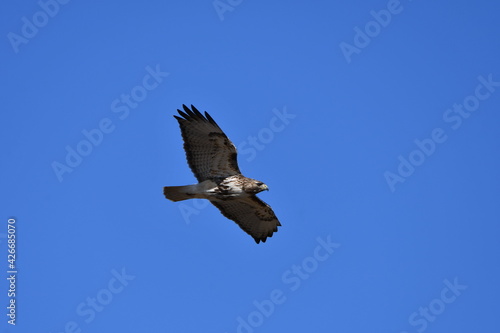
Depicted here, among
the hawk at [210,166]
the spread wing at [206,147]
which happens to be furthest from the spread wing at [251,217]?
the spread wing at [206,147]

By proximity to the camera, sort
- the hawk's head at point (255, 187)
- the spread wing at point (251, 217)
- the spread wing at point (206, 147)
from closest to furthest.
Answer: the hawk's head at point (255, 187)
the spread wing at point (206, 147)
the spread wing at point (251, 217)

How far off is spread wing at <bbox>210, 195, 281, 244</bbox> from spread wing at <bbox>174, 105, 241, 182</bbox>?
93 cm

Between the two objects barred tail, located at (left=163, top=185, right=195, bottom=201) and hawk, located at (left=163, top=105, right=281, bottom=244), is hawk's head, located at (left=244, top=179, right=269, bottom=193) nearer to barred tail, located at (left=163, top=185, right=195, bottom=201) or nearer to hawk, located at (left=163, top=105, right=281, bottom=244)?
hawk, located at (left=163, top=105, right=281, bottom=244)

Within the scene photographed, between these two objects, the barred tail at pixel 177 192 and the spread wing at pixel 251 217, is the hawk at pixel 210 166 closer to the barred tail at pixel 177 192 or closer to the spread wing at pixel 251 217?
the barred tail at pixel 177 192

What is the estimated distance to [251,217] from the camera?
17.5m

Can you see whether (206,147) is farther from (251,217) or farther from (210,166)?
(251,217)

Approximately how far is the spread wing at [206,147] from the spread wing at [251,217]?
0.93 meters

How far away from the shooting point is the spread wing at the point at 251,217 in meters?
17.3

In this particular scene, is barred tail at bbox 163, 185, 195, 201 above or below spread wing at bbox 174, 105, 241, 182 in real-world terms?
below

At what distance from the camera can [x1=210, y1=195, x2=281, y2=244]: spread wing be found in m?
17.3

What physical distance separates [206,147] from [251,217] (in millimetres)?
1965

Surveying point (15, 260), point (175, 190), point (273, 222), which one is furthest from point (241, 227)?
point (15, 260)

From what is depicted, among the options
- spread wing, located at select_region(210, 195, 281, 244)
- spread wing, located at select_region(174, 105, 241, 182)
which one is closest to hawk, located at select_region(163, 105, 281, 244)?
spread wing, located at select_region(174, 105, 241, 182)

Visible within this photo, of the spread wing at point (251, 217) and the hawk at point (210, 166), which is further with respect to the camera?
the spread wing at point (251, 217)
